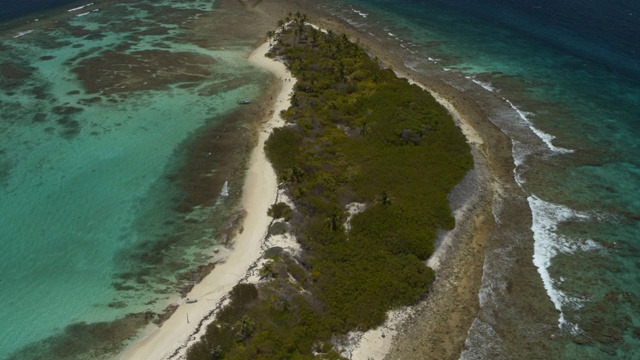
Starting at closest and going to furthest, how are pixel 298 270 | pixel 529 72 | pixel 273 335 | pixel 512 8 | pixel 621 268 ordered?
pixel 273 335
pixel 298 270
pixel 621 268
pixel 529 72
pixel 512 8

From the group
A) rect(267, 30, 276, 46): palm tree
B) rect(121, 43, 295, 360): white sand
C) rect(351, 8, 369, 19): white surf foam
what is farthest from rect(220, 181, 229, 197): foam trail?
rect(351, 8, 369, 19): white surf foam

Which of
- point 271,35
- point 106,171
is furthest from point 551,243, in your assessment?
point 271,35

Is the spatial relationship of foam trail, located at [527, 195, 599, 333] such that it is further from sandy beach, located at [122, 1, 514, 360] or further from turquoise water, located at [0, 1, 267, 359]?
turquoise water, located at [0, 1, 267, 359]

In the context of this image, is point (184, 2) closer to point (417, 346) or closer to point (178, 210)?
point (178, 210)

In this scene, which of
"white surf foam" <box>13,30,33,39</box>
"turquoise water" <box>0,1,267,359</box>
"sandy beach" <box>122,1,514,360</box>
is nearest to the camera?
"sandy beach" <box>122,1,514,360</box>

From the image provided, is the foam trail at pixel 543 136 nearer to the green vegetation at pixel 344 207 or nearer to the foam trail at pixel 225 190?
the green vegetation at pixel 344 207

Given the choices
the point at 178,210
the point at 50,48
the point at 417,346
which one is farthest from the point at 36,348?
the point at 50,48
